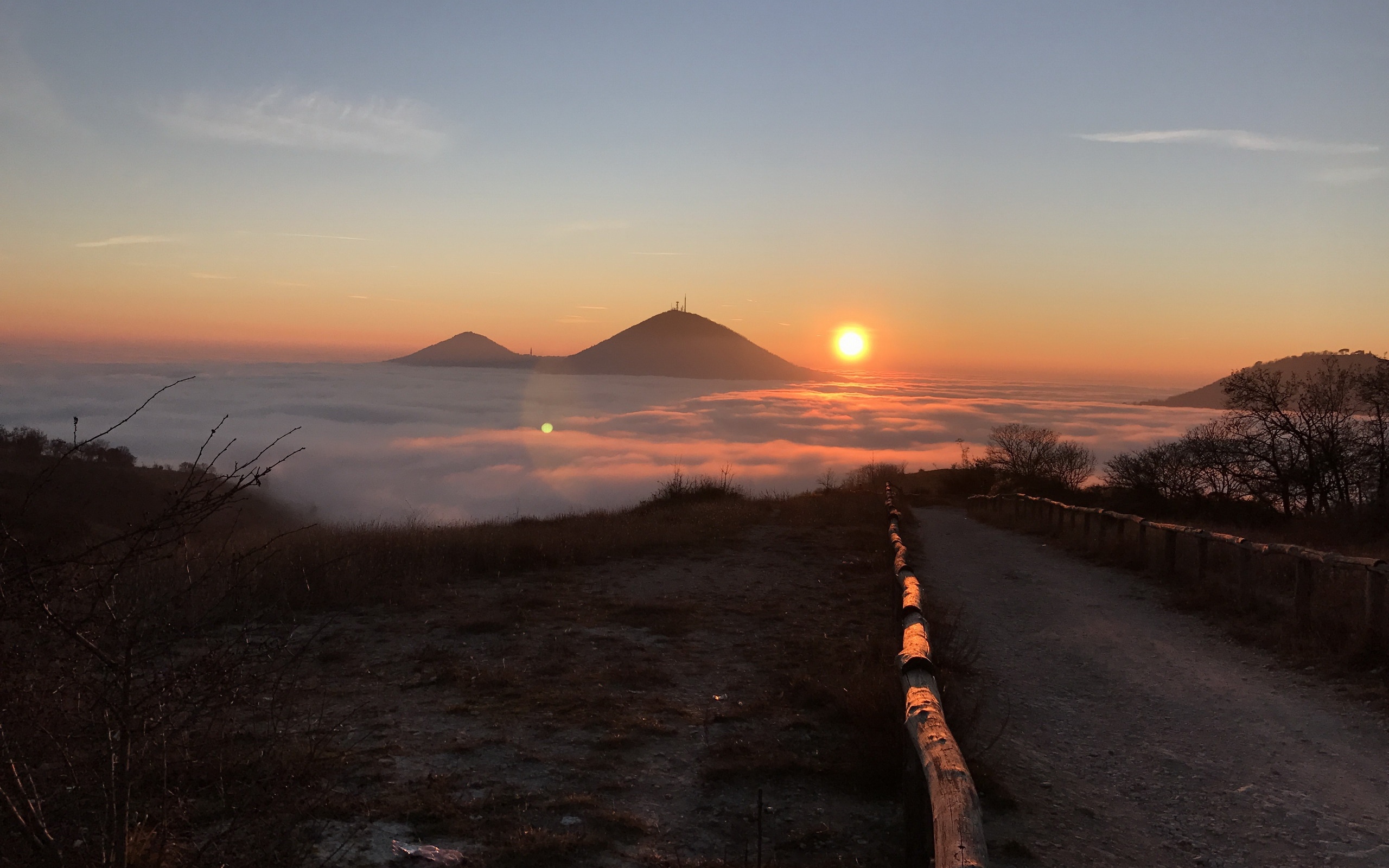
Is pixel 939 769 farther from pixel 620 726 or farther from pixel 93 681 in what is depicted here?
pixel 620 726

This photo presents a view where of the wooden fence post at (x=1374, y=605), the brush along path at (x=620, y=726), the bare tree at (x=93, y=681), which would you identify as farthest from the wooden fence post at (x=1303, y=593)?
the bare tree at (x=93, y=681)

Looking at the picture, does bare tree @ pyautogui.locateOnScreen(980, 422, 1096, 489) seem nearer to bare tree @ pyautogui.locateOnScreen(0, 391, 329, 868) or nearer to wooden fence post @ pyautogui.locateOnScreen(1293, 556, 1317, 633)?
wooden fence post @ pyautogui.locateOnScreen(1293, 556, 1317, 633)

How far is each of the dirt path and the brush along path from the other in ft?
3.17

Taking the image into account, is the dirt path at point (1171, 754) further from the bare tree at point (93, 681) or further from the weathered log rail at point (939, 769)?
the bare tree at point (93, 681)

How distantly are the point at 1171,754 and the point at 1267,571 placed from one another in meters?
7.91

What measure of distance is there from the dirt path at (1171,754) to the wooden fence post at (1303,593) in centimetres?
70

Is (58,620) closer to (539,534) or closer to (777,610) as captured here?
(777,610)

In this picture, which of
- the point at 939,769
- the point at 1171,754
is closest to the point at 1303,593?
the point at 1171,754

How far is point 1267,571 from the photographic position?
11.6 meters

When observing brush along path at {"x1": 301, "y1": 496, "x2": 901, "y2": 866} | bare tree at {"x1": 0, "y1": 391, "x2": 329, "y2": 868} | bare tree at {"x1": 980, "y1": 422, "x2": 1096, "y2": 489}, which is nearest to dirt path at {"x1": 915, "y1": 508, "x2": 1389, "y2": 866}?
brush along path at {"x1": 301, "y1": 496, "x2": 901, "y2": 866}

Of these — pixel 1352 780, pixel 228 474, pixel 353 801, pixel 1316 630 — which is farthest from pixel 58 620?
pixel 1316 630

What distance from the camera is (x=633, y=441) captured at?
506 ft

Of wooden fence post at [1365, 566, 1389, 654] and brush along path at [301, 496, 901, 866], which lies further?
wooden fence post at [1365, 566, 1389, 654]

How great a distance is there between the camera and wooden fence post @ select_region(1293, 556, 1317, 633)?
8234 mm
